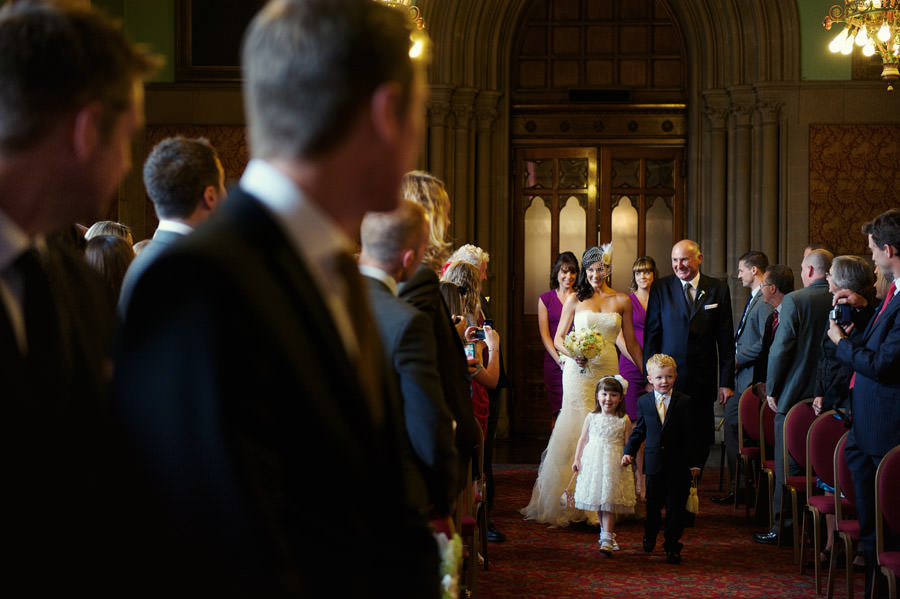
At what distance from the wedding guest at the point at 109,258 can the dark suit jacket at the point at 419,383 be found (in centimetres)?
103

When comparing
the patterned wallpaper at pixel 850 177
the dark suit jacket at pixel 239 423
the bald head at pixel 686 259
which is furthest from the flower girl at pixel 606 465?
the dark suit jacket at pixel 239 423

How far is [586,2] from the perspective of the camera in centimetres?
1149

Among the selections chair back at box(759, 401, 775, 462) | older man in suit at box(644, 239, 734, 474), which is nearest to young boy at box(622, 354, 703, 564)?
chair back at box(759, 401, 775, 462)

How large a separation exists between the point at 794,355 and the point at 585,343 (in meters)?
1.50

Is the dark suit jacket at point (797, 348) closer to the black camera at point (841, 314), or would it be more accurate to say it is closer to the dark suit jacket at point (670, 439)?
the dark suit jacket at point (670, 439)

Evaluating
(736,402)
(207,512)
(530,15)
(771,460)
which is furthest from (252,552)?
(530,15)

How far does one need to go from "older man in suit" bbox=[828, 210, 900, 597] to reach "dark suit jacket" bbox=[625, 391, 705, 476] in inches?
54.2

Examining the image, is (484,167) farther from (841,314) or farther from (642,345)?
(841,314)

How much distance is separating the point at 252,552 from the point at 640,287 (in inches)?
325

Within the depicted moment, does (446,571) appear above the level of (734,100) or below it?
below

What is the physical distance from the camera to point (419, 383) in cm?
269

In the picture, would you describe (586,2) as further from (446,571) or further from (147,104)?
(446,571)

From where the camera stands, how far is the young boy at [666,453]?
6.10m

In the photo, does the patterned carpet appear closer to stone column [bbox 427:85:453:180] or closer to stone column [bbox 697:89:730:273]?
stone column [bbox 697:89:730:273]
